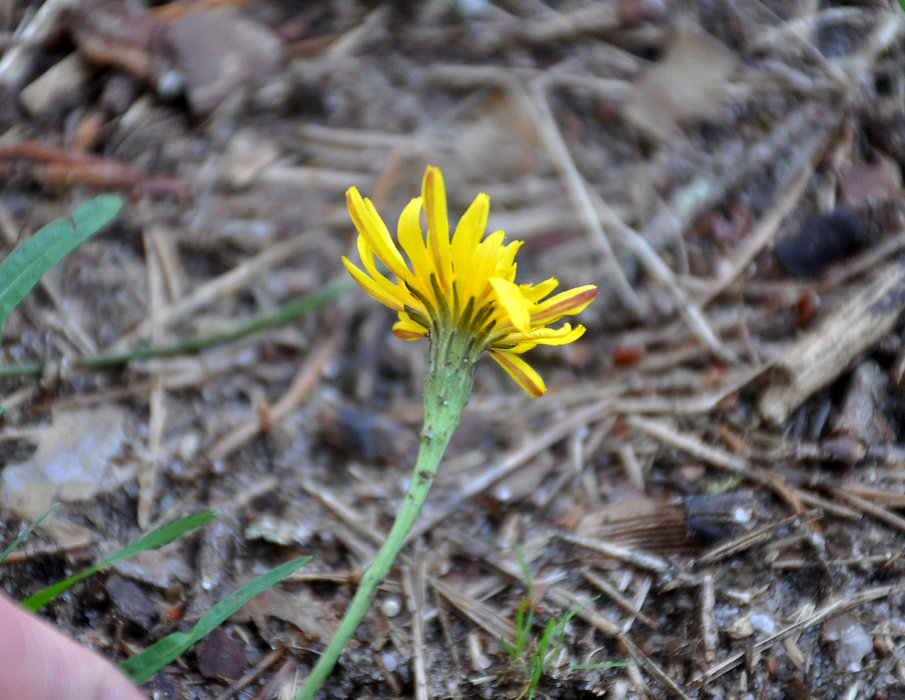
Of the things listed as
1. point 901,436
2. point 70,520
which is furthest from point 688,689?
point 70,520

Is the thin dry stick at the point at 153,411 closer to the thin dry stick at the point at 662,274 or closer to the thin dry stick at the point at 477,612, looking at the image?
the thin dry stick at the point at 477,612

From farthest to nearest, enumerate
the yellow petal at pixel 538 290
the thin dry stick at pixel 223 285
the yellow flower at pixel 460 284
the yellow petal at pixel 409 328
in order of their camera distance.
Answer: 1. the thin dry stick at pixel 223 285
2. the yellow petal at pixel 409 328
3. the yellow petal at pixel 538 290
4. the yellow flower at pixel 460 284

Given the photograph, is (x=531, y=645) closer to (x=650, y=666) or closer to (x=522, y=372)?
(x=650, y=666)

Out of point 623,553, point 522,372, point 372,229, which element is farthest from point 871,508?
point 372,229

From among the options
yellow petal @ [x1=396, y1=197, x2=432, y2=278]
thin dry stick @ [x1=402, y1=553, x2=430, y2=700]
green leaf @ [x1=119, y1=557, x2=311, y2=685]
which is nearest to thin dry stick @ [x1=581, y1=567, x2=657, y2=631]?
thin dry stick @ [x1=402, y1=553, x2=430, y2=700]

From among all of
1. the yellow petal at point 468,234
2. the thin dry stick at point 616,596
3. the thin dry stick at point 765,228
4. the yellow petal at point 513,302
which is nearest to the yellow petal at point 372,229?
the yellow petal at point 468,234

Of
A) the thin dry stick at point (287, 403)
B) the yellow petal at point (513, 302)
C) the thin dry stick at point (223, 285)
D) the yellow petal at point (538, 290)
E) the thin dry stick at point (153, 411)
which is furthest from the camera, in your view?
the thin dry stick at point (223, 285)

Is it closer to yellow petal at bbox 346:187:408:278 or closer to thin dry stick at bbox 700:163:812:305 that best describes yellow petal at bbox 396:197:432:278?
yellow petal at bbox 346:187:408:278
